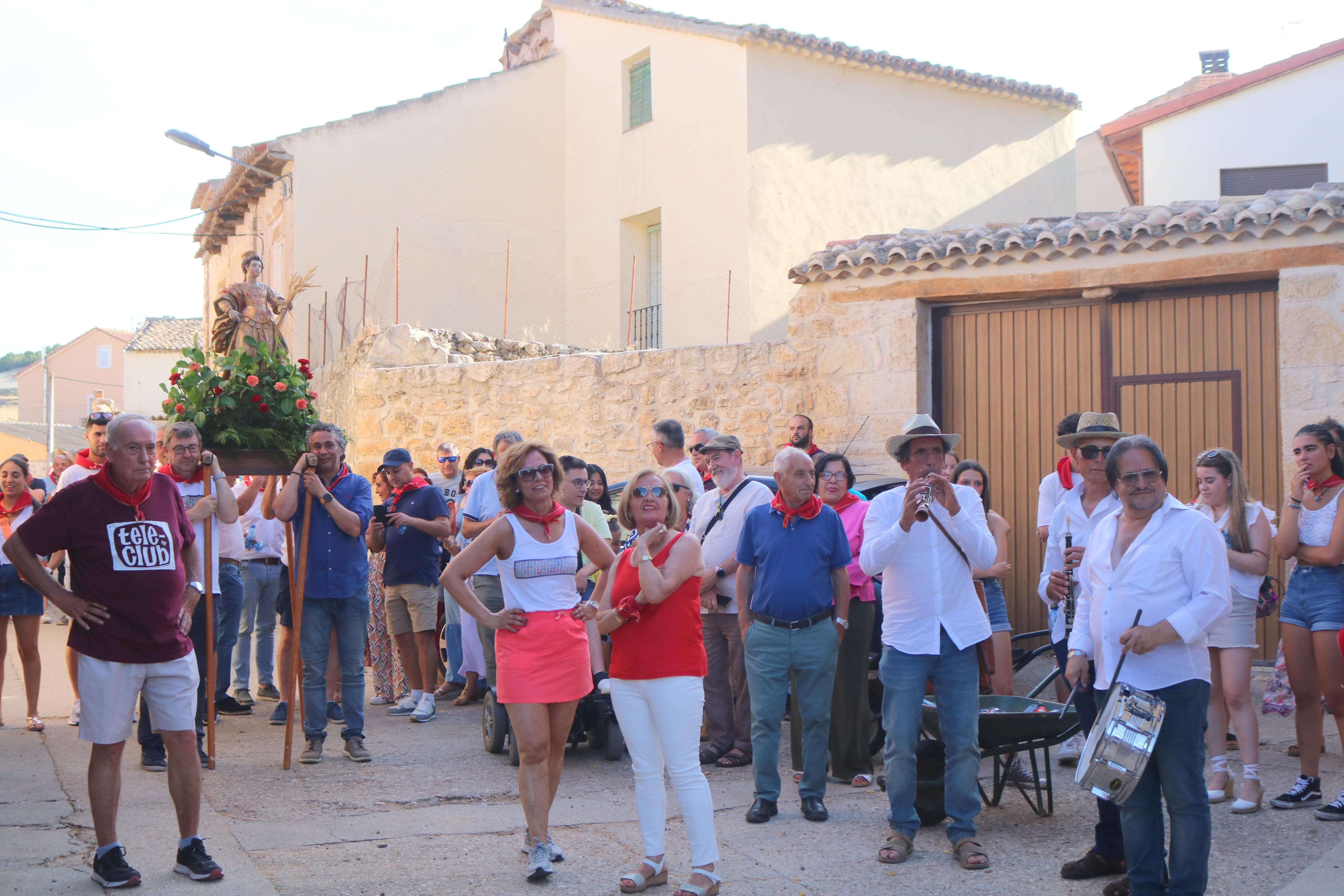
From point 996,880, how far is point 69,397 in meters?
66.4

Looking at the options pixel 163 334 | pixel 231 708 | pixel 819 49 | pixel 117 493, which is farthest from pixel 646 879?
pixel 163 334

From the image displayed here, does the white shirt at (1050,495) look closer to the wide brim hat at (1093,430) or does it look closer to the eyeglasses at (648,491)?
the wide brim hat at (1093,430)

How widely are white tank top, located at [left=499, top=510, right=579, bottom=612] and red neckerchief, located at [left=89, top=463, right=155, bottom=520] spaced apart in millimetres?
1558

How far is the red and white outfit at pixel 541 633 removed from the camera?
4754 mm

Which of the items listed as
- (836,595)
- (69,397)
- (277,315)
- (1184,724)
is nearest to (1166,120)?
(277,315)

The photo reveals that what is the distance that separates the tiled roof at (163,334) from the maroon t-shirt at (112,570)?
42.4 meters

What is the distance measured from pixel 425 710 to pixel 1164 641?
17.8 feet

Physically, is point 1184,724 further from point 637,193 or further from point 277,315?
point 637,193

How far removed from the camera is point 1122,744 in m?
3.93

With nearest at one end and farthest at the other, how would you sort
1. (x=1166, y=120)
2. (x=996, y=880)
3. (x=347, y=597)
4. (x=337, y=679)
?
(x=996, y=880)
(x=347, y=597)
(x=337, y=679)
(x=1166, y=120)

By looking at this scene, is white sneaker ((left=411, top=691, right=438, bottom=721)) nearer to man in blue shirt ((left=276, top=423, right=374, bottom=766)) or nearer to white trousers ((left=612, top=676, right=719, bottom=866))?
man in blue shirt ((left=276, top=423, right=374, bottom=766))

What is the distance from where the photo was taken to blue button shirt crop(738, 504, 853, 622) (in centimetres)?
560

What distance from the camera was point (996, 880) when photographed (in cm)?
474

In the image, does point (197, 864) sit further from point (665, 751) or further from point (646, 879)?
point (665, 751)
